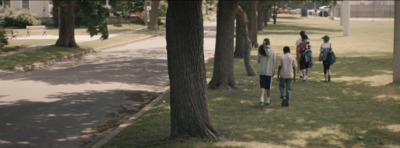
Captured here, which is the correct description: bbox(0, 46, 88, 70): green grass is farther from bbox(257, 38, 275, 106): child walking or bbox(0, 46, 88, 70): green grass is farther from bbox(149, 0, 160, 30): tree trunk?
bbox(149, 0, 160, 30): tree trunk

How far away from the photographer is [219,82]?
1529 cm

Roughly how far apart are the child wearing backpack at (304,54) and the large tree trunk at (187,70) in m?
8.02

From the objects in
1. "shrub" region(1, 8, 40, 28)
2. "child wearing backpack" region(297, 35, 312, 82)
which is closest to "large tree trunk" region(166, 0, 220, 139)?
"child wearing backpack" region(297, 35, 312, 82)

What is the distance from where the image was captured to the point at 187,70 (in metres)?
8.53

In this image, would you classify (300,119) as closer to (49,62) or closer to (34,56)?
(49,62)

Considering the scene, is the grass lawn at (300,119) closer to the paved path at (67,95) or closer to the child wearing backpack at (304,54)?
the child wearing backpack at (304,54)

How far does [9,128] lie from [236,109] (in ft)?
15.9

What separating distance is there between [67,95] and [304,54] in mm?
7083

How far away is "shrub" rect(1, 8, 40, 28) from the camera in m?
49.5

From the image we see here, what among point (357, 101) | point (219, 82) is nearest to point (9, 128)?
point (219, 82)

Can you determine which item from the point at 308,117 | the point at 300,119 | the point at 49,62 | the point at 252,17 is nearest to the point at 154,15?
the point at 252,17

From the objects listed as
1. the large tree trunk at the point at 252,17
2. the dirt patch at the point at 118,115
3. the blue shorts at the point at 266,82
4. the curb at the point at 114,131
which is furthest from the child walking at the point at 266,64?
the large tree trunk at the point at 252,17

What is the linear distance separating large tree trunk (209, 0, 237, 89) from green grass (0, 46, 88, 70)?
9.23 m

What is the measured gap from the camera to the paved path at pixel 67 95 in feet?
33.5
